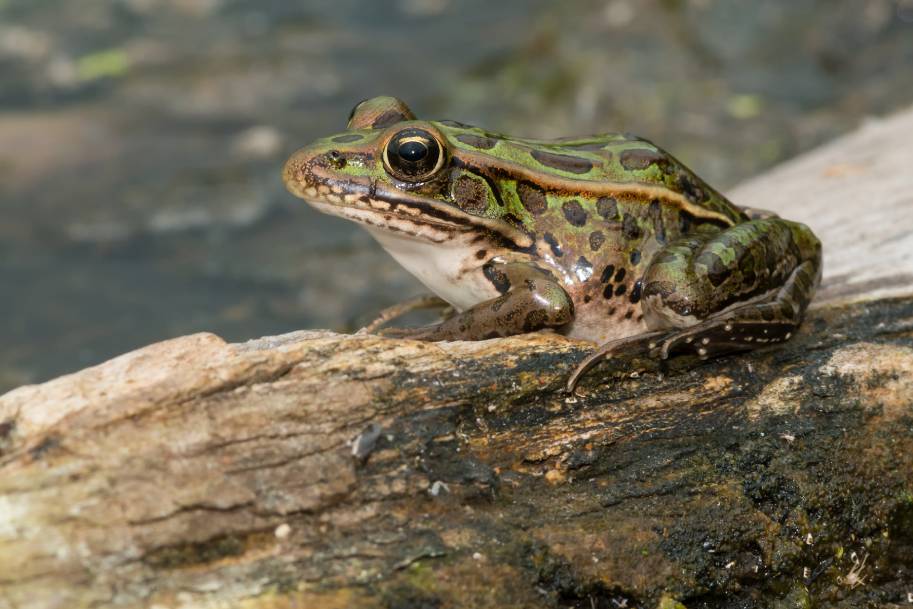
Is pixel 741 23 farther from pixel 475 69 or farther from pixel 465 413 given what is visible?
pixel 465 413

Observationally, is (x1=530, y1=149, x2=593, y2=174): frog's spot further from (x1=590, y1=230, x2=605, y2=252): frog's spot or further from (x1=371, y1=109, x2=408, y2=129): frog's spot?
(x1=371, y1=109, x2=408, y2=129): frog's spot

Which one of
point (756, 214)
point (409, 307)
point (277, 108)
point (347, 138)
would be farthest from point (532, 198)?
point (277, 108)

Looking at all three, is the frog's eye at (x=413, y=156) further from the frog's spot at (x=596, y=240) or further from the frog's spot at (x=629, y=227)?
the frog's spot at (x=629, y=227)

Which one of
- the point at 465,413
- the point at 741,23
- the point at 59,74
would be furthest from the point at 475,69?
the point at 465,413

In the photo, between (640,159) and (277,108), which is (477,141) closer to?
(640,159)

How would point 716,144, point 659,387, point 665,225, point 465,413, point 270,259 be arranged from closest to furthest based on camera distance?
point 465,413
point 659,387
point 665,225
point 270,259
point 716,144

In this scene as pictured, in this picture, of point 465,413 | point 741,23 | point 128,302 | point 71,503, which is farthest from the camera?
point 741,23

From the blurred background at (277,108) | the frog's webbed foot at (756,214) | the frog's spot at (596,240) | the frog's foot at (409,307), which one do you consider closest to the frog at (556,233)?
the frog's spot at (596,240)
